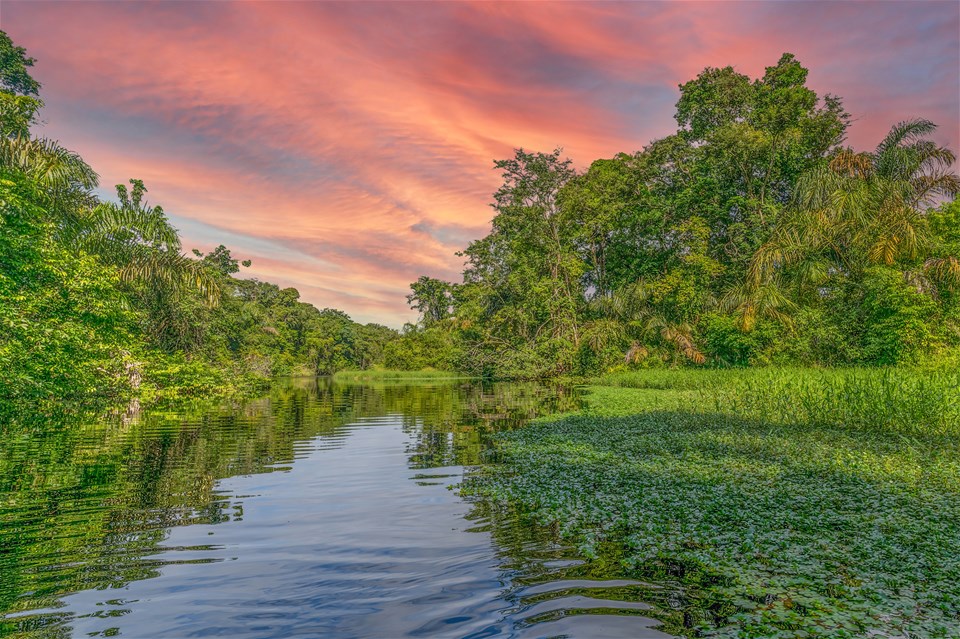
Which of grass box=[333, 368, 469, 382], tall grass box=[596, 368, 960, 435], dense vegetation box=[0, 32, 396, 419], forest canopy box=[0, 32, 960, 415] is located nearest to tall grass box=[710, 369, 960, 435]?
tall grass box=[596, 368, 960, 435]

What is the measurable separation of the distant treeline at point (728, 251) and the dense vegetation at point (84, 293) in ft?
85.2

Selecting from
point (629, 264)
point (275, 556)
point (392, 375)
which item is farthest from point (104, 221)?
point (392, 375)

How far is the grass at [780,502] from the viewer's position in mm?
5023

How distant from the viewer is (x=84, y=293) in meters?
20.0

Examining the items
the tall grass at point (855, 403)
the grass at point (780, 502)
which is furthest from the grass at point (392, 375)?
the grass at point (780, 502)

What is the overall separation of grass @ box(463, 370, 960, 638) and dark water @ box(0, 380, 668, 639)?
2.81ft

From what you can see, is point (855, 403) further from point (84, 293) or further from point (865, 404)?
point (84, 293)

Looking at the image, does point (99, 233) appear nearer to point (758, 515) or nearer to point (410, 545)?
point (410, 545)

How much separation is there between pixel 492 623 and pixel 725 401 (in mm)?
17350

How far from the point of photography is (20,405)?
2097 centimetres

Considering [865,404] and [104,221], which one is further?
[104,221]

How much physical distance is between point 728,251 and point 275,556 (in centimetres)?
4587

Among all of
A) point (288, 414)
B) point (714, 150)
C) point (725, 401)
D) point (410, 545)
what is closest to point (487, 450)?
point (410, 545)

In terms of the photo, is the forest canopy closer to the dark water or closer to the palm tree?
the palm tree
